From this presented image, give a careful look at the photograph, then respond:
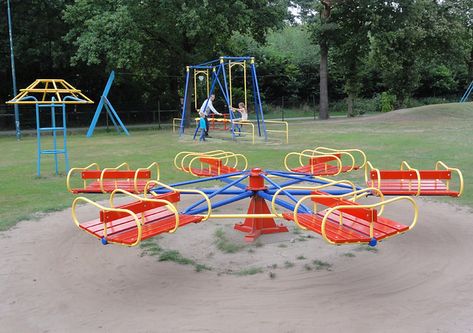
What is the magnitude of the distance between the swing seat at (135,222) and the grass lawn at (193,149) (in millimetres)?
2392

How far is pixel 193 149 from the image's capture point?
1477 centimetres

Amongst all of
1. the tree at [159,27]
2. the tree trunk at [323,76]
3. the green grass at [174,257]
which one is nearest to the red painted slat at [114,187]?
the green grass at [174,257]

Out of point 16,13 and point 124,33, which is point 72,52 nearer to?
point 16,13

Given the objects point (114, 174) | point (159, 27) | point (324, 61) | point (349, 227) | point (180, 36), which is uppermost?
point (159, 27)

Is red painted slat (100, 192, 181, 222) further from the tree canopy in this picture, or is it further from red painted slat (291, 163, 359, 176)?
the tree canopy

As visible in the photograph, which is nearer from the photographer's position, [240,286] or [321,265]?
[240,286]

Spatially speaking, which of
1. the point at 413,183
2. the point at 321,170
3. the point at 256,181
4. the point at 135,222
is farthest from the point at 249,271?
the point at 321,170

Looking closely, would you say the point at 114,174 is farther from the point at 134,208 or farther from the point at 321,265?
the point at 321,265

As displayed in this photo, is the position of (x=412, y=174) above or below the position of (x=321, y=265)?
above

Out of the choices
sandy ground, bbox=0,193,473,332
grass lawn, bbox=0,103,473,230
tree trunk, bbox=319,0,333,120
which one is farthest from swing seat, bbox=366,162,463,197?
tree trunk, bbox=319,0,333,120

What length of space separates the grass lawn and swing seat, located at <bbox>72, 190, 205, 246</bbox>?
2392 millimetres

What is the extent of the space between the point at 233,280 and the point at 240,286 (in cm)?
15

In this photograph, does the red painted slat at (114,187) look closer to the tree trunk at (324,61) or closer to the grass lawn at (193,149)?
the grass lawn at (193,149)

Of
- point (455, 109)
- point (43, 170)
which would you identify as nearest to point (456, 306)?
point (43, 170)
